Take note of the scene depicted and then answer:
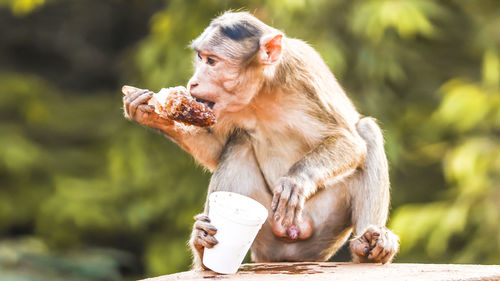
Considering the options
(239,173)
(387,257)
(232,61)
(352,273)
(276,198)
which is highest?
(232,61)

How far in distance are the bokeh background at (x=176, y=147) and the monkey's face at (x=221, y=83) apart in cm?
346

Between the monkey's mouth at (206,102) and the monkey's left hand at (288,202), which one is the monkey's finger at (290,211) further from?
the monkey's mouth at (206,102)

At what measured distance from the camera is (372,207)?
17.3 feet

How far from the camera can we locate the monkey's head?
197 inches

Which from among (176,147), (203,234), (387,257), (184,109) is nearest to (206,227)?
(203,234)

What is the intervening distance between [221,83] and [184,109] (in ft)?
1.25

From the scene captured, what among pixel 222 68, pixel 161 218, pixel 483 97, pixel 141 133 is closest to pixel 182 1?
pixel 141 133

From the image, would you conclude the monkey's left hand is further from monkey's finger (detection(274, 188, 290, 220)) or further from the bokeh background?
the bokeh background

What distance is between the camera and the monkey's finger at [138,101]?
500 centimetres

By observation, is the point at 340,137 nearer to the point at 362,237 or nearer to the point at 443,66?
the point at 362,237

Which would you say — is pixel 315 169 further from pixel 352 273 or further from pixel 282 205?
pixel 352 273

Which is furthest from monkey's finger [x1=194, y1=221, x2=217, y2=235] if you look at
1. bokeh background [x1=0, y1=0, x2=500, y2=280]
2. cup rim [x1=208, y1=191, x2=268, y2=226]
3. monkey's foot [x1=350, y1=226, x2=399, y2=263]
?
bokeh background [x1=0, y1=0, x2=500, y2=280]

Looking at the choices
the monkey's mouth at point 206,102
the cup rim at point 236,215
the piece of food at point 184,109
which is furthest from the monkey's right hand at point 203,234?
the monkey's mouth at point 206,102

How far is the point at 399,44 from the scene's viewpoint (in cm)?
1122
